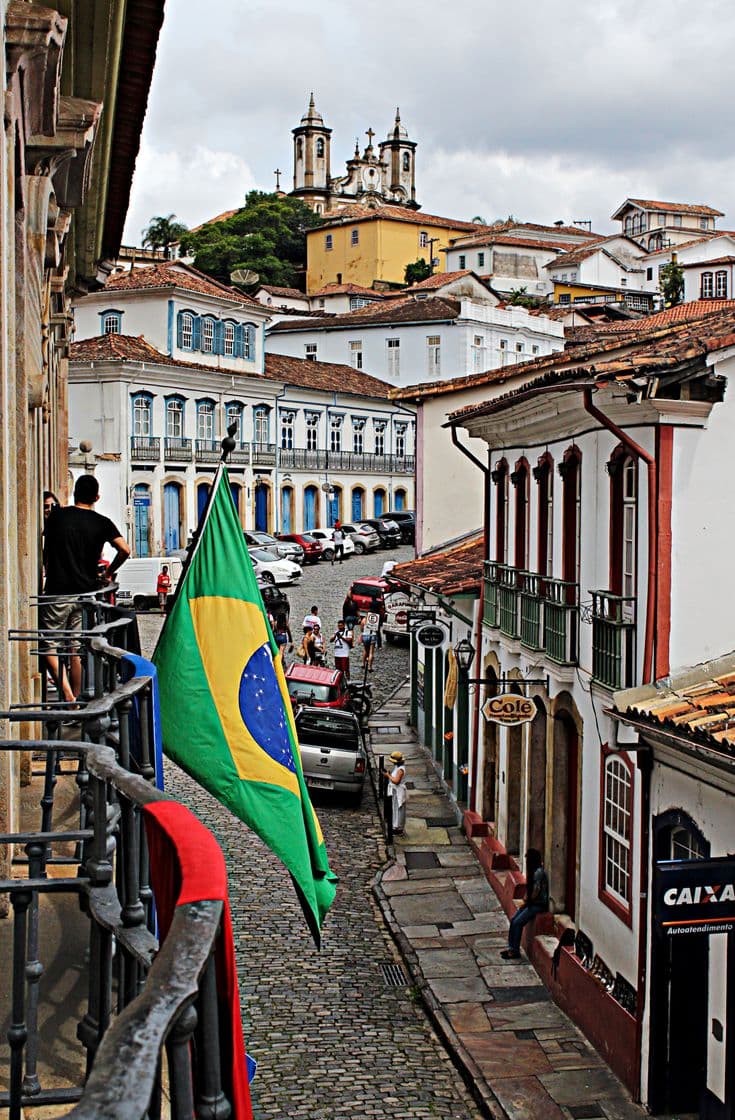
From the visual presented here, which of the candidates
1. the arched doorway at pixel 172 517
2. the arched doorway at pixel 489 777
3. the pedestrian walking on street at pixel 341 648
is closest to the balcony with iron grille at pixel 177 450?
the arched doorway at pixel 172 517

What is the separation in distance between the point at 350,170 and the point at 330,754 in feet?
445

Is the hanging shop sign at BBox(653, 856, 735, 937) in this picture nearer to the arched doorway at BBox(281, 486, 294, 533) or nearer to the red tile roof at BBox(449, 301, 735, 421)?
the red tile roof at BBox(449, 301, 735, 421)

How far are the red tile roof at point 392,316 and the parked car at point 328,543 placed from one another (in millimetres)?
16874

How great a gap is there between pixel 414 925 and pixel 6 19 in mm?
13473

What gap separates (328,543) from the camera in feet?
177

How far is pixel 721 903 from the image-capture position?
10766 millimetres

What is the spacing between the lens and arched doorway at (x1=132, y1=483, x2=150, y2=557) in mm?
49281

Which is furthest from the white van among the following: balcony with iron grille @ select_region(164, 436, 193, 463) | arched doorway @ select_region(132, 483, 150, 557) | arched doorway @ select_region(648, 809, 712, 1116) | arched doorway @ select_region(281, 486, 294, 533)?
arched doorway @ select_region(648, 809, 712, 1116)

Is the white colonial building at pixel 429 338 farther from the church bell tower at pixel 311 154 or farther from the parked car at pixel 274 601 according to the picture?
the church bell tower at pixel 311 154

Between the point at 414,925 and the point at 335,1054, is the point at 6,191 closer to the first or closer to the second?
the point at 335,1054

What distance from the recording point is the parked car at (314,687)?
2634 cm

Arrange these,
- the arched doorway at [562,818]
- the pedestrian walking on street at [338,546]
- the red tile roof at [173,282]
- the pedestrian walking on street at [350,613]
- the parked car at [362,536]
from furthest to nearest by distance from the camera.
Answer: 1. the parked car at [362,536]
2. the pedestrian walking on street at [338,546]
3. the red tile roof at [173,282]
4. the pedestrian walking on street at [350,613]
5. the arched doorway at [562,818]

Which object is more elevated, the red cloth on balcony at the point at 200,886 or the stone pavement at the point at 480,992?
the red cloth on balcony at the point at 200,886

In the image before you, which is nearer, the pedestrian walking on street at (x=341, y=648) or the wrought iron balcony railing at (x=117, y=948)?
the wrought iron balcony railing at (x=117, y=948)
